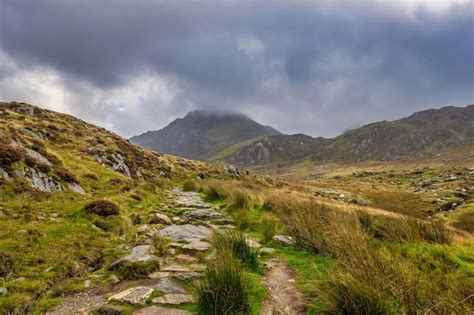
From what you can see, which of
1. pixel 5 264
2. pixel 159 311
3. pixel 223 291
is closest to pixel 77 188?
pixel 5 264

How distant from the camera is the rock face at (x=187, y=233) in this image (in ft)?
28.4

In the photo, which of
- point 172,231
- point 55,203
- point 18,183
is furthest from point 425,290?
point 18,183

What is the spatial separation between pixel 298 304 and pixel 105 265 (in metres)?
4.47

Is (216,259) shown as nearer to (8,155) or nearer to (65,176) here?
(8,155)

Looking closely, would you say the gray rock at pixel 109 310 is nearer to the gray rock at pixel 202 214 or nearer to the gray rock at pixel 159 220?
the gray rock at pixel 159 220

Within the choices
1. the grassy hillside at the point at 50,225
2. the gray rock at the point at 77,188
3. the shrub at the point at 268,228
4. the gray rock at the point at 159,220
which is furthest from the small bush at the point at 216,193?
the gray rock at the point at 77,188

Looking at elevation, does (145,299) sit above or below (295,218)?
below

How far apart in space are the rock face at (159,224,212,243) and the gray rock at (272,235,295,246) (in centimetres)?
186

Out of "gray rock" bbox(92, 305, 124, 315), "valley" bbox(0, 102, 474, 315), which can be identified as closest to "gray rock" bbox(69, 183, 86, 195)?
Answer: "valley" bbox(0, 102, 474, 315)

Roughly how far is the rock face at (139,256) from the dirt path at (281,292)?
2.60 m

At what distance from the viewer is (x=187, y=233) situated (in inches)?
360

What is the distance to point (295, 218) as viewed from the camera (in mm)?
8891

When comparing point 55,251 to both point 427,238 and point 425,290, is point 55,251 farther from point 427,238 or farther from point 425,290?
point 427,238

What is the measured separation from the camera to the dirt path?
451 cm
